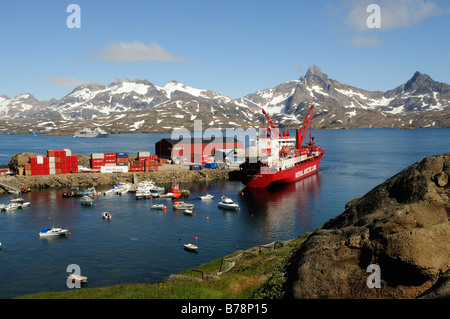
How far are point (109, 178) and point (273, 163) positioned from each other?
39.0 meters

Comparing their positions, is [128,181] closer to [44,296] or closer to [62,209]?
[62,209]

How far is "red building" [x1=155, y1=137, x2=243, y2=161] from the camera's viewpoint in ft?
363

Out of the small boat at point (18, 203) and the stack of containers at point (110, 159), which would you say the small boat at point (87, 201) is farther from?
the stack of containers at point (110, 159)

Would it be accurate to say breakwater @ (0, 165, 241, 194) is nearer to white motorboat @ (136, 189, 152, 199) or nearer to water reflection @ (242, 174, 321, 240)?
white motorboat @ (136, 189, 152, 199)

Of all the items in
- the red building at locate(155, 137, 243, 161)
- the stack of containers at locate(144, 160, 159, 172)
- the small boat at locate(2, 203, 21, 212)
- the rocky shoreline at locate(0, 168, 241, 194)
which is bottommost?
the small boat at locate(2, 203, 21, 212)

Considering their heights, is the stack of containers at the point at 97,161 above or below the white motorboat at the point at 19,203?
above

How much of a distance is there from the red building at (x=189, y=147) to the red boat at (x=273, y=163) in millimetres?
23067

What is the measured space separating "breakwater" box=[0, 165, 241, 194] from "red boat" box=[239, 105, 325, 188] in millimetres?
12873

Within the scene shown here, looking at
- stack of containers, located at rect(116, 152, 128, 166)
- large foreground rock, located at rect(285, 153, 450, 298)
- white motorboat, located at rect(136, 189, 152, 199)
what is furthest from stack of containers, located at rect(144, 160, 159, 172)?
large foreground rock, located at rect(285, 153, 450, 298)

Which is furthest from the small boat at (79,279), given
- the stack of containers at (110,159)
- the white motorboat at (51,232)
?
the stack of containers at (110,159)

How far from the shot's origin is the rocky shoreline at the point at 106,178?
261 ft

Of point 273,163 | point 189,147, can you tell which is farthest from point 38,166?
point 273,163

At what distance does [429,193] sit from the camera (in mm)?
14008

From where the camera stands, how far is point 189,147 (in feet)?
368
